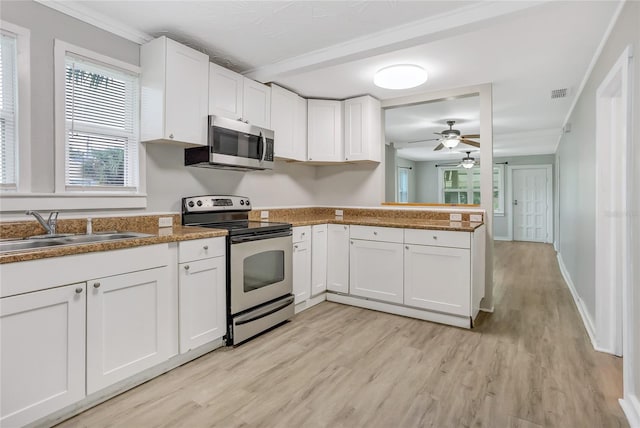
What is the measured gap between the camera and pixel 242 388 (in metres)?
2.04

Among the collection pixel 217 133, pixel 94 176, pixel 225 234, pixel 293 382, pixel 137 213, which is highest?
pixel 217 133

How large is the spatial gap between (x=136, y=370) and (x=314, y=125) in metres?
3.03

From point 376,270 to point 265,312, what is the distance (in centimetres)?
124

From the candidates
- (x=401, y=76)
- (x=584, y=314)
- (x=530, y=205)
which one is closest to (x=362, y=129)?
(x=401, y=76)

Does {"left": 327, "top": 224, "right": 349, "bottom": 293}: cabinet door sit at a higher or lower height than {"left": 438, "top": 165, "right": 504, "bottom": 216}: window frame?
lower

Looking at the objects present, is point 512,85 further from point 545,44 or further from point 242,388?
point 242,388

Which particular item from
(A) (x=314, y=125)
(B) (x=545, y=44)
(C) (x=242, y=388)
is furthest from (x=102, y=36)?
(B) (x=545, y=44)

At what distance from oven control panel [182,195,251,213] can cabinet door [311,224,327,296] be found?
0.77m

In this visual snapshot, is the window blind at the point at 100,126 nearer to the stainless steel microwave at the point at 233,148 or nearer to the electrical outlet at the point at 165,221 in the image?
the electrical outlet at the point at 165,221

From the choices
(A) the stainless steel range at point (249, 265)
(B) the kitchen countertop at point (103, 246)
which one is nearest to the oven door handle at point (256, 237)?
(A) the stainless steel range at point (249, 265)

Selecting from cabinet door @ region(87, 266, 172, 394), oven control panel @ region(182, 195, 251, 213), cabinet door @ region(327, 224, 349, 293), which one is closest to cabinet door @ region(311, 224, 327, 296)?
cabinet door @ region(327, 224, 349, 293)

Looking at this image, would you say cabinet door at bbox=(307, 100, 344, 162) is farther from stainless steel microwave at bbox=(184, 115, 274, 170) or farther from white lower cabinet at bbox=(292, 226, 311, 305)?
white lower cabinet at bbox=(292, 226, 311, 305)

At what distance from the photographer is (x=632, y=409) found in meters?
1.73

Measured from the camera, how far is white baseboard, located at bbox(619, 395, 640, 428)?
167 centimetres
